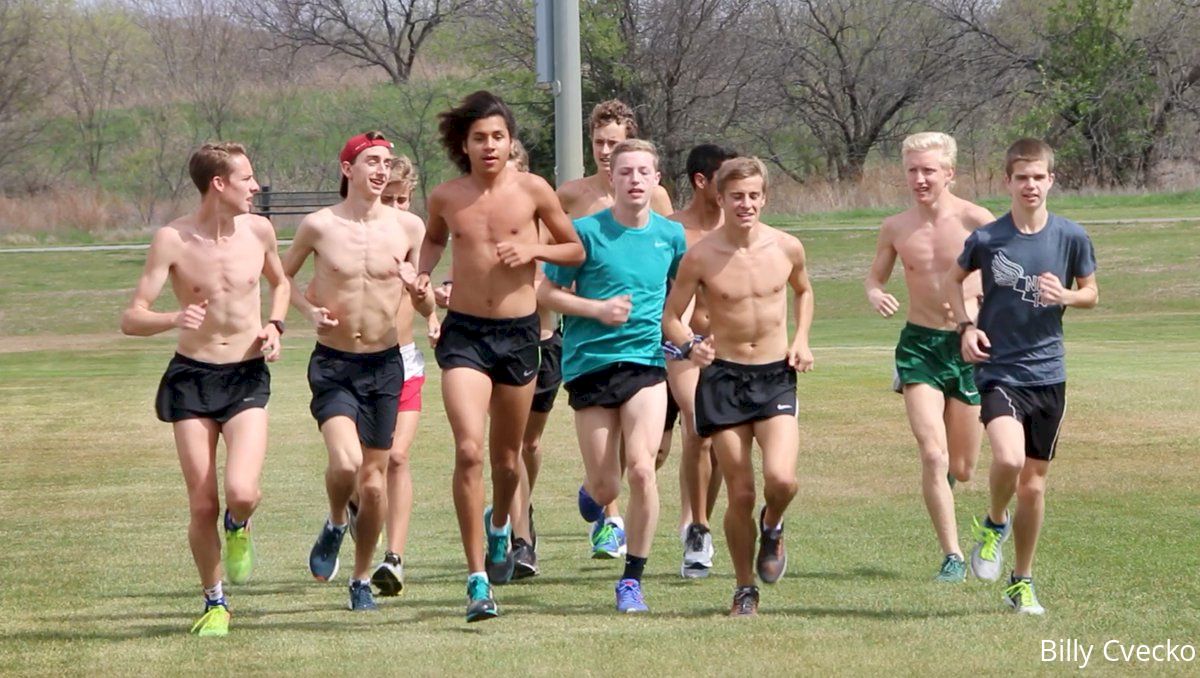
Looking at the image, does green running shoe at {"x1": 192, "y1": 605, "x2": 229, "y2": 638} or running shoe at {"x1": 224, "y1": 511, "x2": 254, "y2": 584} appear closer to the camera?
green running shoe at {"x1": 192, "y1": 605, "x2": 229, "y2": 638}

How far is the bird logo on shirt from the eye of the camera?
7.43 m

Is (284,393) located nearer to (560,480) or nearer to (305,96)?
(560,480)

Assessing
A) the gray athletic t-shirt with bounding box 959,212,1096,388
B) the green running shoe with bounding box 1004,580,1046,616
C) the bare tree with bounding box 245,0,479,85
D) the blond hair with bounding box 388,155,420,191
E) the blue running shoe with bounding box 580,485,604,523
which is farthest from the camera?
the bare tree with bounding box 245,0,479,85

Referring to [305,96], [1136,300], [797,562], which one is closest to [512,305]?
[797,562]

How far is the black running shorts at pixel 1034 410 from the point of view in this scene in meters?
7.37

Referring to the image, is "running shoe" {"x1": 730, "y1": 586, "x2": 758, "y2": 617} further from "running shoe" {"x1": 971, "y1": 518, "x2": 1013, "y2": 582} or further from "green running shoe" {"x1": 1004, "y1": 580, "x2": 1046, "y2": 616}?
"running shoe" {"x1": 971, "y1": 518, "x2": 1013, "y2": 582}

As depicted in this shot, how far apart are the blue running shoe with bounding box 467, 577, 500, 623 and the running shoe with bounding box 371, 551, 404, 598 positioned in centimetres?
85

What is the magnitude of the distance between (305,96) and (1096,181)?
23.7m

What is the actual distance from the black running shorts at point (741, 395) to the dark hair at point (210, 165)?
2.28 meters

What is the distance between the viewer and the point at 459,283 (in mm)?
7969

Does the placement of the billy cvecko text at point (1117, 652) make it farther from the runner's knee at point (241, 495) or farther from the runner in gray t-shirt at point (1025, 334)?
Result: the runner's knee at point (241, 495)

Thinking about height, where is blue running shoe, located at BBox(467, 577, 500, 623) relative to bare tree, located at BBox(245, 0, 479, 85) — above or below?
below

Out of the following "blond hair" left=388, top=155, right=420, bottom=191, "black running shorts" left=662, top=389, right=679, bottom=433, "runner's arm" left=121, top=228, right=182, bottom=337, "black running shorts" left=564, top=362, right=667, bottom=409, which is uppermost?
"blond hair" left=388, top=155, right=420, bottom=191

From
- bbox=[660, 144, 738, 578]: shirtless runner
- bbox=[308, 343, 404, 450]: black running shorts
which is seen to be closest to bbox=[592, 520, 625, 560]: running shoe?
Result: bbox=[660, 144, 738, 578]: shirtless runner
